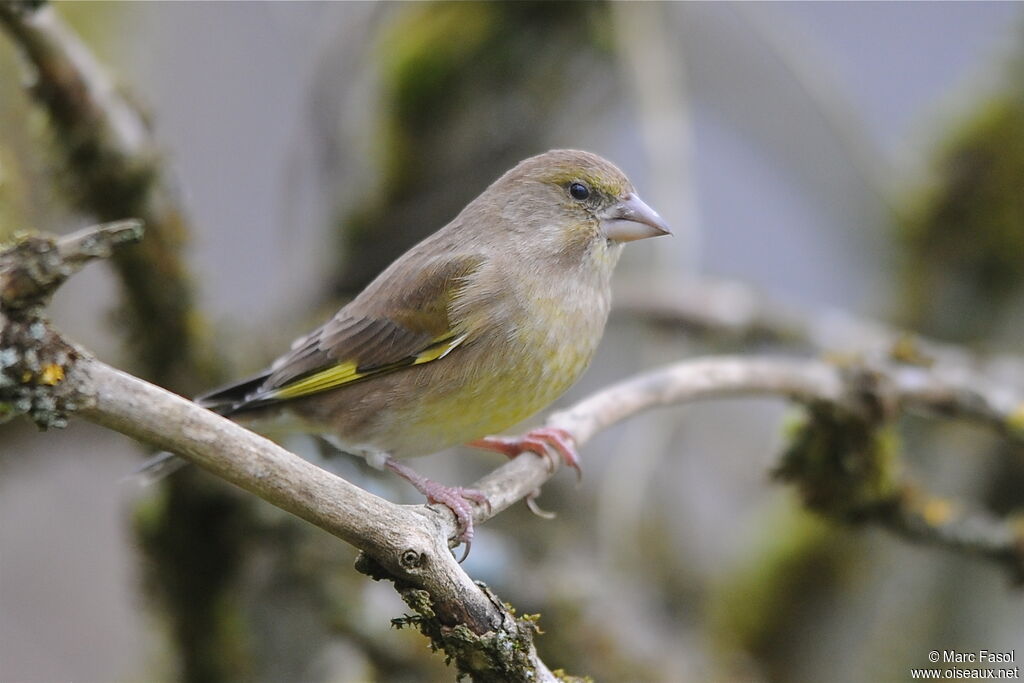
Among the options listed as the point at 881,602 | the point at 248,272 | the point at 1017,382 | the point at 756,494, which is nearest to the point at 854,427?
the point at 1017,382

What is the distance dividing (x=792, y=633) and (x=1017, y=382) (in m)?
1.73

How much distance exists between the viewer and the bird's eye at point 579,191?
3.76 metres

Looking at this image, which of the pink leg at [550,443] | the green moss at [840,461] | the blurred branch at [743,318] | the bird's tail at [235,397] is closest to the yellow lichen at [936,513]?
the green moss at [840,461]

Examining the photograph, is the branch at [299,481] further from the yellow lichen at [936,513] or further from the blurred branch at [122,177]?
the yellow lichen at [936,513]

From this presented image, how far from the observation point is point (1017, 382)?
4723 mm

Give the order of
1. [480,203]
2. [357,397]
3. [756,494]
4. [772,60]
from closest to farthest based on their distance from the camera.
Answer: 1. [357,397]
2. [480,203]
3. [772,60]
4. [756,494]

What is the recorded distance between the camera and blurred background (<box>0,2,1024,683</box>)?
14.5 feet

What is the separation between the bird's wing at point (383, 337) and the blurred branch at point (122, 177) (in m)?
0.67

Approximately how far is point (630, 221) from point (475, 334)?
0.74 metres

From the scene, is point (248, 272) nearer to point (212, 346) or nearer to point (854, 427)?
point (212, 346)

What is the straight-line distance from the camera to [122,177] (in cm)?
371

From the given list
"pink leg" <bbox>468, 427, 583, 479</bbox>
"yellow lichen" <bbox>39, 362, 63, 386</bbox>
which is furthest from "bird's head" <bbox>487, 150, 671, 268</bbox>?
"yellow lichen" <bbox>39, 362, 63, 386</bbox>

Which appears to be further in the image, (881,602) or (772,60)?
(772,60)

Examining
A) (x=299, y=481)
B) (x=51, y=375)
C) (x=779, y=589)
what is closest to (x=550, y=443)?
(x=299, y=481)
